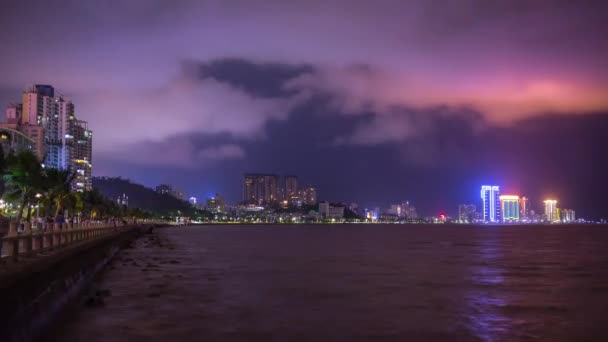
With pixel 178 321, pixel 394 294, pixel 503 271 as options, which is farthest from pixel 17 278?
pixel 503 271

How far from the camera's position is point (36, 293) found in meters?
15.1

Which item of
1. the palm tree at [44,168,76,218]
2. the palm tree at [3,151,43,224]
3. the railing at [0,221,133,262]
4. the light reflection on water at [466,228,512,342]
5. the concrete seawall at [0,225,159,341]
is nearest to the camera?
the concrete seawall at [0,225,159,341]

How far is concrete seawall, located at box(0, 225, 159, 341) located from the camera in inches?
491

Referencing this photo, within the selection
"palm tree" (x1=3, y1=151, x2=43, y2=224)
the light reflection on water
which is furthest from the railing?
"palm tree" (x1=3, y1=151, x2=43, y2=224)

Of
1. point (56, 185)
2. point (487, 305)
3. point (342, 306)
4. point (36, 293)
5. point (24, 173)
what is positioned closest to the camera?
point (36, 293)

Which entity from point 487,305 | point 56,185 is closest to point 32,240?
point 487,305

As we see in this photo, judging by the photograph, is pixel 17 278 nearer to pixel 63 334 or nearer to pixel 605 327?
pixel 63 334

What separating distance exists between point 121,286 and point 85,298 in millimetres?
5492

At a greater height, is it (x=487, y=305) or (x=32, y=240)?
(x=32, y=240)

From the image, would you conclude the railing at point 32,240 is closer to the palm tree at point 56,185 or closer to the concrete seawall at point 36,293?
the concrete seawall at point 36,293

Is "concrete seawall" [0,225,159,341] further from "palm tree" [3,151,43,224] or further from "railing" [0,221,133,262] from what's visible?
"palm tree" [3,151,43,224]

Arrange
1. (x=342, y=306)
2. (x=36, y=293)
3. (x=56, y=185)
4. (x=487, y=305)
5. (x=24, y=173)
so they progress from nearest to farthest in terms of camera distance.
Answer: (x=36, y=293)
(x=342, y=306)
(x=487, y=305)
(x=24, y=173)
(x=56, y=185)

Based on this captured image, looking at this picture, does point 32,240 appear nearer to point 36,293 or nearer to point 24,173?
point 36,293

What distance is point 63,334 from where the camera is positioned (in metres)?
14.9
